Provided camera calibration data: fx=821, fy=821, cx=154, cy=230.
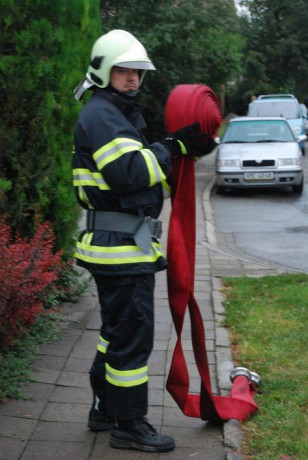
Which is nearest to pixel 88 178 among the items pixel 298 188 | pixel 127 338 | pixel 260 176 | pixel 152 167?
pixel 152 167

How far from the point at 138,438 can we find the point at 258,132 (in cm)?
1498

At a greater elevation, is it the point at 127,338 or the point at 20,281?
the point at 127,338

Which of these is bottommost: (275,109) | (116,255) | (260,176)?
A: (275,109)

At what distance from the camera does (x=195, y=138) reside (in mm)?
4148

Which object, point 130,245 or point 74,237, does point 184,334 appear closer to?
point 74,237

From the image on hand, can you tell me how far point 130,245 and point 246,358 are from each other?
6.38 feet

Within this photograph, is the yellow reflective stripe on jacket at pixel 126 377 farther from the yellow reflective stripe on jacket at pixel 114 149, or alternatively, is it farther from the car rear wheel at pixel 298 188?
the car rear wheel at pixel 298 188

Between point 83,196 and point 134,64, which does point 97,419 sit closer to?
point 83,196

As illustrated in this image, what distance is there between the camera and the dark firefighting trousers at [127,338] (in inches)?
160

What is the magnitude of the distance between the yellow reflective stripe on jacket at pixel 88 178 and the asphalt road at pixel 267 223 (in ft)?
19.2

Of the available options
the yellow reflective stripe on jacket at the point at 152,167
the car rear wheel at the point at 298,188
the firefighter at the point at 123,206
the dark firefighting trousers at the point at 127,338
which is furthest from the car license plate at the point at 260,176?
the yellow reflective stripe on jacket at the point at 152,167

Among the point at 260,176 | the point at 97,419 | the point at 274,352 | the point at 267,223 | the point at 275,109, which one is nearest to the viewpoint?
the point at 97,419

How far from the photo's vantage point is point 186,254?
4.38 m

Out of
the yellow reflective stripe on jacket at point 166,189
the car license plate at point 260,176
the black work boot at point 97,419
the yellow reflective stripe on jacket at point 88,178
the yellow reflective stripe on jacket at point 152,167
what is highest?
the yellow reflective stripe on jacket at point 152,167
